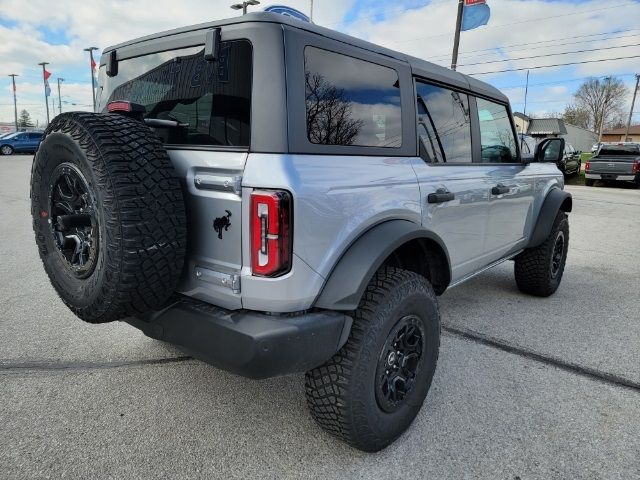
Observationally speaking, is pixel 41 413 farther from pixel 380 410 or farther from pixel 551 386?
pixel 551 386

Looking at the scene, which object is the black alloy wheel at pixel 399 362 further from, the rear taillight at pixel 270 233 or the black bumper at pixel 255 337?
the rear taillight at pixel 270 233

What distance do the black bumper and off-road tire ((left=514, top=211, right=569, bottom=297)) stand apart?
10.3 feet

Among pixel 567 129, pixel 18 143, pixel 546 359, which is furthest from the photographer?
pixel 567 129

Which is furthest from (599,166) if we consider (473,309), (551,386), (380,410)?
(380,410)

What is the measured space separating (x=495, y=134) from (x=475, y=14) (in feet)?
29.7

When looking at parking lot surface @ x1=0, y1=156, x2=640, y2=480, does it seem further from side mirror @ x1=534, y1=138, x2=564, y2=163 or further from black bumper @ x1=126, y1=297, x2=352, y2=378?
side mirror @ x1=534, y1=138, x2=564, y2=163

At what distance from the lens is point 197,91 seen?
2.09m

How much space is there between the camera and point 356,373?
1990 millimetres

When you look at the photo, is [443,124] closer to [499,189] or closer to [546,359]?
[499,189]

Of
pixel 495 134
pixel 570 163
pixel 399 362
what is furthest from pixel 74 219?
pixel 570 163

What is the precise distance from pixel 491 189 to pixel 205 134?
2.17 m

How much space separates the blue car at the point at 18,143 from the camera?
2838 cm

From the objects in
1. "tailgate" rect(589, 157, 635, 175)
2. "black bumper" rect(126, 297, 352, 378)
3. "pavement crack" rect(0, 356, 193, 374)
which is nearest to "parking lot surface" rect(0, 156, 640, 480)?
"pavement crack" rect(0, 356, 193, 374)

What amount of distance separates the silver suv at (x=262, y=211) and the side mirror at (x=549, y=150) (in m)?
2.14
